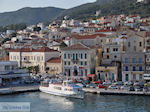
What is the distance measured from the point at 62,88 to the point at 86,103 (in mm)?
4916

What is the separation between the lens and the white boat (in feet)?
121

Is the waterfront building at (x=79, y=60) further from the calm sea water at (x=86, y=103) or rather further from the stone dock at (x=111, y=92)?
the calm sea water at (x=86, y=103)

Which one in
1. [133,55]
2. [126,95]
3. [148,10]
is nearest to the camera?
[126,95]

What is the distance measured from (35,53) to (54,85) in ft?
47.0

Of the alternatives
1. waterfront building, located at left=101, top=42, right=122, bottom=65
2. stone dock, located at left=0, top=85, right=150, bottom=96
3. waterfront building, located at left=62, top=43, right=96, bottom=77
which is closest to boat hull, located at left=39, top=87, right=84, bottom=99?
stone dock, located at left=0, top=85, right=150, bottom=96

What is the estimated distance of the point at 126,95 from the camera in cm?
3759

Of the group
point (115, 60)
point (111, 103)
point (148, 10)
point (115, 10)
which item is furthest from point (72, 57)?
point (115, 10)

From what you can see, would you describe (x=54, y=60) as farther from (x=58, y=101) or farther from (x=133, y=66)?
(x=58, y=101)

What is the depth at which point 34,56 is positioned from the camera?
53.8 meters

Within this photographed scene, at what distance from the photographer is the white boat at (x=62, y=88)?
37.0m

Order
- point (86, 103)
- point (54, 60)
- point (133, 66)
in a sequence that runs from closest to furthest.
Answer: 1. point (86, 103)
2. point (133, 66)
3. point (54, 60)

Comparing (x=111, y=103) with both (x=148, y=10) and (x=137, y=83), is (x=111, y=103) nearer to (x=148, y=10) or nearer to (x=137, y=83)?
(x=137, y=83)

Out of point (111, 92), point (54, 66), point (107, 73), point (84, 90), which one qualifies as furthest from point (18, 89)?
point (54, 66)

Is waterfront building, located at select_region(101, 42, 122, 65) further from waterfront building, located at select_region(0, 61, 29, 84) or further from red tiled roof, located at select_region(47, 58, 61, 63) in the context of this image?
waterfront building, located at select_region(0, 61, 29, 84)
